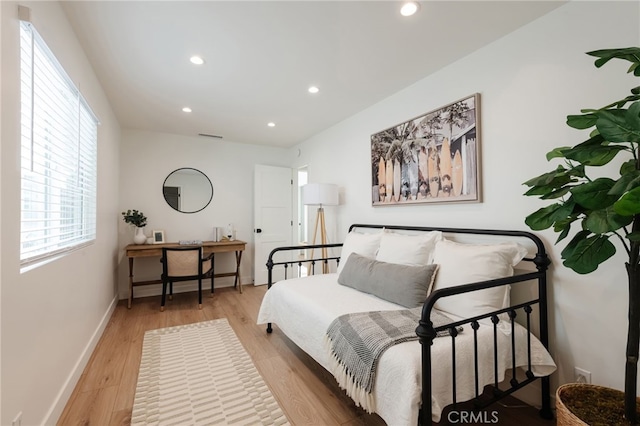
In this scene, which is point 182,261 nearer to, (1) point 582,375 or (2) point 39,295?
(2) point 39,295

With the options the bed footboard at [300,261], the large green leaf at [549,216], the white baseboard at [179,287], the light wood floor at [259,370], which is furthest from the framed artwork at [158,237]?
the large green leaf at [549,216]

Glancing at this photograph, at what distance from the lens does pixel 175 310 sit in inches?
140

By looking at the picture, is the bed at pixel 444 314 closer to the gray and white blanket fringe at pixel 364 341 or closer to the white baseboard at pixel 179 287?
the gray and white blanket fringe at pixel 364 341

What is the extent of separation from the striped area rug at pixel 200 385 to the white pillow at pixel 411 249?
1.35 metres

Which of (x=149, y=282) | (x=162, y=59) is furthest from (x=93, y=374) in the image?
(x=162, y=59)

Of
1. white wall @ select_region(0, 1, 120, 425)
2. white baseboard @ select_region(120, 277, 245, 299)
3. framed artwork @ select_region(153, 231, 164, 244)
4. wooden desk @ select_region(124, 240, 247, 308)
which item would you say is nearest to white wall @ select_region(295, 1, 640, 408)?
white wall @ select_region(0, 1, 120, 425)

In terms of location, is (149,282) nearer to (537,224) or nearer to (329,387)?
(329,387)

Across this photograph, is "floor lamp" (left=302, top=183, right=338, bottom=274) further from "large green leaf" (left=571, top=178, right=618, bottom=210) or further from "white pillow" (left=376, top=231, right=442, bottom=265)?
"large green leaf" (left=571, top=178, right=618, bottom=210)

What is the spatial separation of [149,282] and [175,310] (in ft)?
2.53

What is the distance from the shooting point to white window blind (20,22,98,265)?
1.33 meters

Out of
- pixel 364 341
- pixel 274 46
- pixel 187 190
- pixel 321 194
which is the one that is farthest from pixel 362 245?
pixel 187 190

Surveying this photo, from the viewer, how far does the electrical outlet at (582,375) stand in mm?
1574

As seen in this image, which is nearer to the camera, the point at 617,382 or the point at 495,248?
the point at 617,382

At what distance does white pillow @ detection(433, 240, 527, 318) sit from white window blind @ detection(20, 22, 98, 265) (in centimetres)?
232
